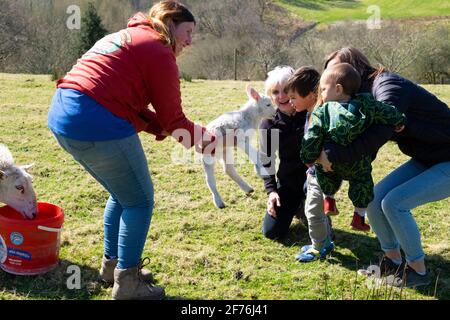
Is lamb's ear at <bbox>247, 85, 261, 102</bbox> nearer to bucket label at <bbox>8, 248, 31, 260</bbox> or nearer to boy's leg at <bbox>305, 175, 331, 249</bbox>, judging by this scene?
boy's leg at <bbox>305, 175, 331, 249</bbox>

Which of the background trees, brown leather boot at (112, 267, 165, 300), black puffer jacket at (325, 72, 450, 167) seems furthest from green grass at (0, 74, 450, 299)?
the background trees

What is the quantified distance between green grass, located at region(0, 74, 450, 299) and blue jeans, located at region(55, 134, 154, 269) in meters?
Answer: 0.57

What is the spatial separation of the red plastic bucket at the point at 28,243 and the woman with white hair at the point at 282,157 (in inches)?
69.6

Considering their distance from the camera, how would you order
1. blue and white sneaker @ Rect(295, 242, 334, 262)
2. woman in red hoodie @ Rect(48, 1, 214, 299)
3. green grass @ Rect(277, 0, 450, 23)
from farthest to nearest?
green grass @ Rect(277, 0, 450, 23), blue and white sneaker @ Rect(295, 242, 334, 262), woman in red hoodie @ Rect(48, 1, 214, 299)

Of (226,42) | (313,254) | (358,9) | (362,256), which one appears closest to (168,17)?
(313,254)

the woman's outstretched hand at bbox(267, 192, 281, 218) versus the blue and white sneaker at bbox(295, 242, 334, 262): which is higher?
the woman's outstretched hand at bbox(267, 192, 281, 218)

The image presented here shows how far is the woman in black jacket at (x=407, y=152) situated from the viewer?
3.12 meters

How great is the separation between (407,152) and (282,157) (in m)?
1.16

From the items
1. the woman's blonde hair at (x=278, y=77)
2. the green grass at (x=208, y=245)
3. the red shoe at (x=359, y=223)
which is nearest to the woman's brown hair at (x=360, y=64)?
the woman's blonde hair at (x=278, y=77)

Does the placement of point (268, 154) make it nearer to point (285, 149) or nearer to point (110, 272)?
point (285, 149)

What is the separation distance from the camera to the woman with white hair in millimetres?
4176

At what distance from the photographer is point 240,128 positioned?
14.4ft

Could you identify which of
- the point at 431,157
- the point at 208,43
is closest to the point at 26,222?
the point at 431,157
